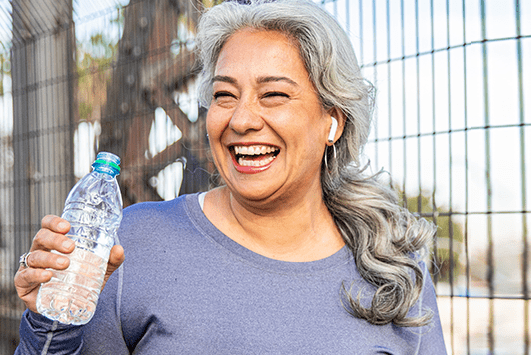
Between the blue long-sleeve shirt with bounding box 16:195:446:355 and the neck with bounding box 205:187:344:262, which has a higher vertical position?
the neck with bounding box 205:187:344:262

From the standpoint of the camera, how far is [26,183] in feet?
18.2

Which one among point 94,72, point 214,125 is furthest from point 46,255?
point 94,72

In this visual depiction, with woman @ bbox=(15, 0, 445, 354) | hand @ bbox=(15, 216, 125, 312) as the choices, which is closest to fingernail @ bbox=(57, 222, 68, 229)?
hand @ bbox=(15, 216, 125, 312)

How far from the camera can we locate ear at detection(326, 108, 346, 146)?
6.22 feet

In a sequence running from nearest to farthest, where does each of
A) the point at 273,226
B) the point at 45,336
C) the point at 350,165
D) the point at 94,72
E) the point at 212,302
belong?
the point at 45,336
the point at 212,302
the point at 273,226
the point at 350,165
the point at 94,72

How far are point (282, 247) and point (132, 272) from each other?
51cm

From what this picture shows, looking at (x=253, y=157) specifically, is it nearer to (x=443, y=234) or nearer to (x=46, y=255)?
(x=46, y=255)

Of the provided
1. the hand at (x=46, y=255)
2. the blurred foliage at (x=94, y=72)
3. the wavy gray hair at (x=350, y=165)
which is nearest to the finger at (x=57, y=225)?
the hand at (x=46, y=255)

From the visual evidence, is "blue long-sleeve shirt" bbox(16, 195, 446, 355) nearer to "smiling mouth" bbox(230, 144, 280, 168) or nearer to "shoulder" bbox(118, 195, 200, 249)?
"shoulder" bbox(118, 195, 200, 249)

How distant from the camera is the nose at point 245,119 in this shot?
163 centimetres

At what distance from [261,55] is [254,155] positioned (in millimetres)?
323

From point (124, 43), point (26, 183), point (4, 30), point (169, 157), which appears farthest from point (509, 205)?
point (4, 30)

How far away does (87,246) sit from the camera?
1.67 metres

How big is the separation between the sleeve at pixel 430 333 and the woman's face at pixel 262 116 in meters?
0.66
